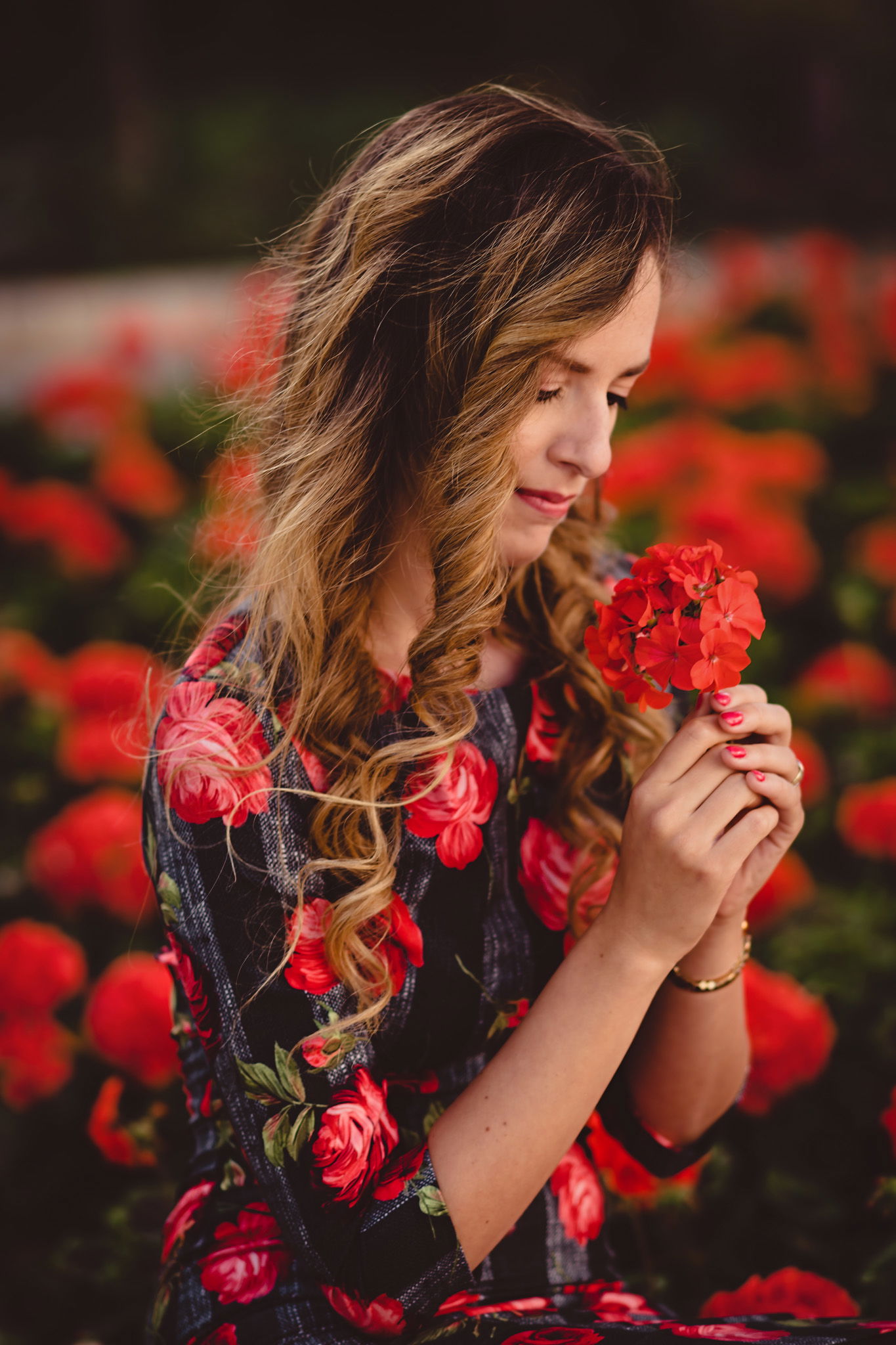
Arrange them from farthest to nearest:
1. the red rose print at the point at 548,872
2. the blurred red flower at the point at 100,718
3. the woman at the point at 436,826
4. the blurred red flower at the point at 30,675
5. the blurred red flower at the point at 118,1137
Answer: the blurred red flower at the point at 30,675 → the blurred red flower at the point at 100,718 → the blurred red flower at the point at 118,1137 → the red rose print at the point at 548,872 → the woman at the point at 436,826

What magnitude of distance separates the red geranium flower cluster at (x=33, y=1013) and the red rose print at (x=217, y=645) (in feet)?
3.67

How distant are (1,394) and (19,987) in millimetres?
5070

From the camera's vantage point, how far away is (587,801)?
176cm

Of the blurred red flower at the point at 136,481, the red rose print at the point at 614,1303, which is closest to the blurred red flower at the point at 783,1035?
the red rose print at the point at 614,1303

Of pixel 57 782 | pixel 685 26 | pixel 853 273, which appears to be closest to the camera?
pixel 57 782

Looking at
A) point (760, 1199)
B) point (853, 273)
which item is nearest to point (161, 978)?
point (760, 1199)

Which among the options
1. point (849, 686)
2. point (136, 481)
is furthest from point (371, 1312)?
point (136, 481)

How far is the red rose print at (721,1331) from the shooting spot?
131cm

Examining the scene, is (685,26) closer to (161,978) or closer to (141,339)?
(141,339)

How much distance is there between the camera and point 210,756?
1466mm

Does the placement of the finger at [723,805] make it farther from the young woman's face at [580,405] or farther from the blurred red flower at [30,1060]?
the blurred red flower at [30,1060]

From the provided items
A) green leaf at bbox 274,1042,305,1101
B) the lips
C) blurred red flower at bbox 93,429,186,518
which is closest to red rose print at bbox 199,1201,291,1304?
green leaf at bbox 274,1042,305,1101

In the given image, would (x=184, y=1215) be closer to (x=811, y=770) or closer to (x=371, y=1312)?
(x=371, y=1312)

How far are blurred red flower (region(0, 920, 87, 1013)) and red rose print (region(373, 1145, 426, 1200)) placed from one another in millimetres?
1257
